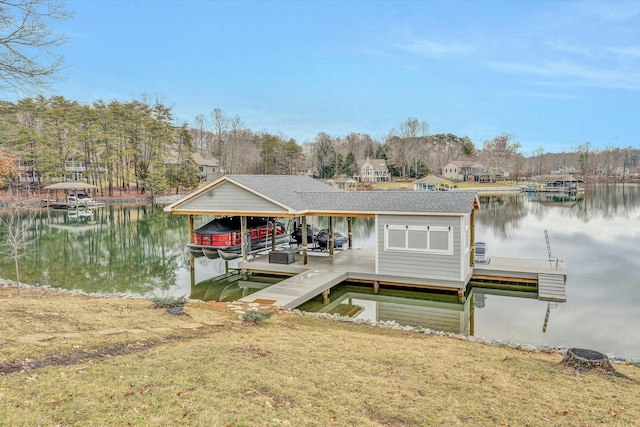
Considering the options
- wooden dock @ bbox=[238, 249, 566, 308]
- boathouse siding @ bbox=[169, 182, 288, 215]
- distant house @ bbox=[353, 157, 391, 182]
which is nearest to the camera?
wooden dock @ bbox=[238, 249, 566, 308]

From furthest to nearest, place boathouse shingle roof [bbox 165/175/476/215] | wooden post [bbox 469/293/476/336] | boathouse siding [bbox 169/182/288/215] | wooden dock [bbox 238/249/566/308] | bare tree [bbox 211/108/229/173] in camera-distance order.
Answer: bare tree [bbox 211/108/229/173]
boathouse siding [bbox 169/182/288/215]
boathouse shingle roof [bbox 165/175/476/215]
wooden dock [bbox 238/249/566/308]
wooden post [bbox 469/293/476/336]

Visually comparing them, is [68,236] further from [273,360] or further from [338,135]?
[338,135]

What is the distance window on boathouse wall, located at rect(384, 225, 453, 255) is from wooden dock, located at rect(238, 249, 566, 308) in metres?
1.11

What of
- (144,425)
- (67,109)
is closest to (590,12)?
(144,425)

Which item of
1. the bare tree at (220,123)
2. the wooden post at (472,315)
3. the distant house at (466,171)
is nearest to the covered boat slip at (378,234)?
the wooden post at (472,315)

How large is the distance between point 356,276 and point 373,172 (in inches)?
2647

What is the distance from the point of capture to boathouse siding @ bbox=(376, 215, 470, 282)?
13.4 metres

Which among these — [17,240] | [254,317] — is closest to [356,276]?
[254,317]

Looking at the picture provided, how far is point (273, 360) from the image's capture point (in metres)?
5.97

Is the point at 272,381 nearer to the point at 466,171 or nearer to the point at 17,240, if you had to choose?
the point at 17,240

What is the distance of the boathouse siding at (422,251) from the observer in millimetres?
13398

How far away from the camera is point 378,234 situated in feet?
47.3

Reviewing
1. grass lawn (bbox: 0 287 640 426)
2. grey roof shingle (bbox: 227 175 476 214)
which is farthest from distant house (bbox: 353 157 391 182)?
grass lawn (bbox: 0 287 640 426)

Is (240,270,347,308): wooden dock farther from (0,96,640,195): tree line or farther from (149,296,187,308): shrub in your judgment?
(0,96,640,195): tree line
